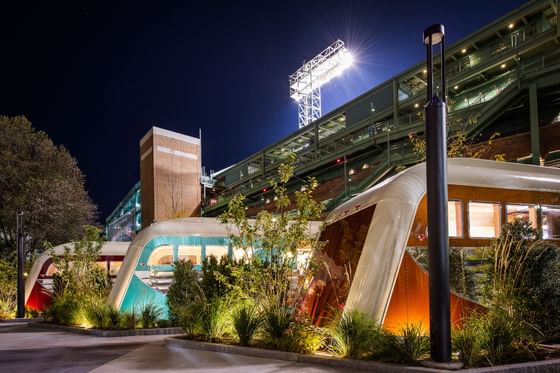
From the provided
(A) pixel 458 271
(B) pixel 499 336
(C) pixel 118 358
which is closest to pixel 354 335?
(B) pixel 499 336

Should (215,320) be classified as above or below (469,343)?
below

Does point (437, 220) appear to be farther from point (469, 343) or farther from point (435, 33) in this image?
point (435, 33)

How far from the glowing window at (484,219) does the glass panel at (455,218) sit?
8.2 inches

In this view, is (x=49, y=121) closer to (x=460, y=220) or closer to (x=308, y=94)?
(x=308, y=94)

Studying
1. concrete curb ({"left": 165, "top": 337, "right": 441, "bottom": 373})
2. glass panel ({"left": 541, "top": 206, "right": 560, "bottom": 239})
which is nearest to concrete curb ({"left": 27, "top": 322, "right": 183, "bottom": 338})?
concrete curb ({"left": 165, "top": 337, "right": 441, "bottom": 373})

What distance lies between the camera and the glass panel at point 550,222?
9547 millimetres

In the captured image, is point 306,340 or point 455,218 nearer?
point 306,340

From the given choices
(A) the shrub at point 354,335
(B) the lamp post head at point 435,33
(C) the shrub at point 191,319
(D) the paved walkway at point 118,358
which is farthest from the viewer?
(C) the shrub at point 191,319

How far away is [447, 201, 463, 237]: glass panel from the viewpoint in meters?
9.00

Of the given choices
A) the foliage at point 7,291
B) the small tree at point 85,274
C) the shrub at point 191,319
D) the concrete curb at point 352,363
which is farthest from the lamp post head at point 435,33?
the foliage at point 7,291

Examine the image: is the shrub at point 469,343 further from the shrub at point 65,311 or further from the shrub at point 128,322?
the shrub at point 65,311

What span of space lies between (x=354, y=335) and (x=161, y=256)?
8.79m

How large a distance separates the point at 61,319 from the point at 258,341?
9.26 metres

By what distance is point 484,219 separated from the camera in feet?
30.5
